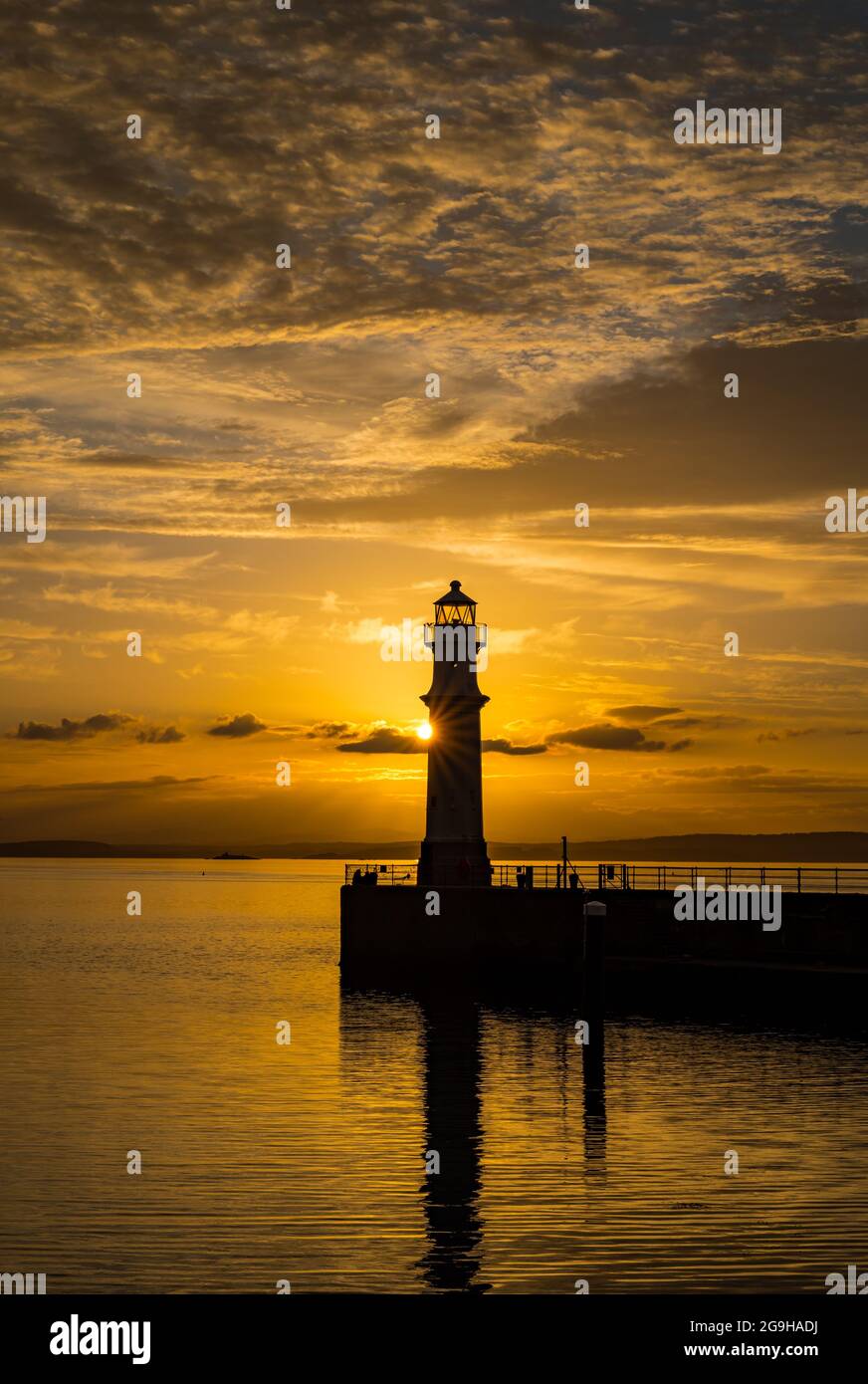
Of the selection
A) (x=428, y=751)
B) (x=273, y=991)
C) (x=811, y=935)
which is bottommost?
(x=273, y=991)

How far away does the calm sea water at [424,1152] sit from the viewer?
19.8 meters

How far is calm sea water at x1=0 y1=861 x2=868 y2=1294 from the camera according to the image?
19750 mm

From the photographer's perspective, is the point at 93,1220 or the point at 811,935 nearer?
the point at 93,1220

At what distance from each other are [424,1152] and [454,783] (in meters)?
28.8

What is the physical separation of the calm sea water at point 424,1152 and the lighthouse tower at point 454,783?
5.67 m

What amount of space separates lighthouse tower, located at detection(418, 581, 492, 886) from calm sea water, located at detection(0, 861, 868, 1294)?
223 inches
